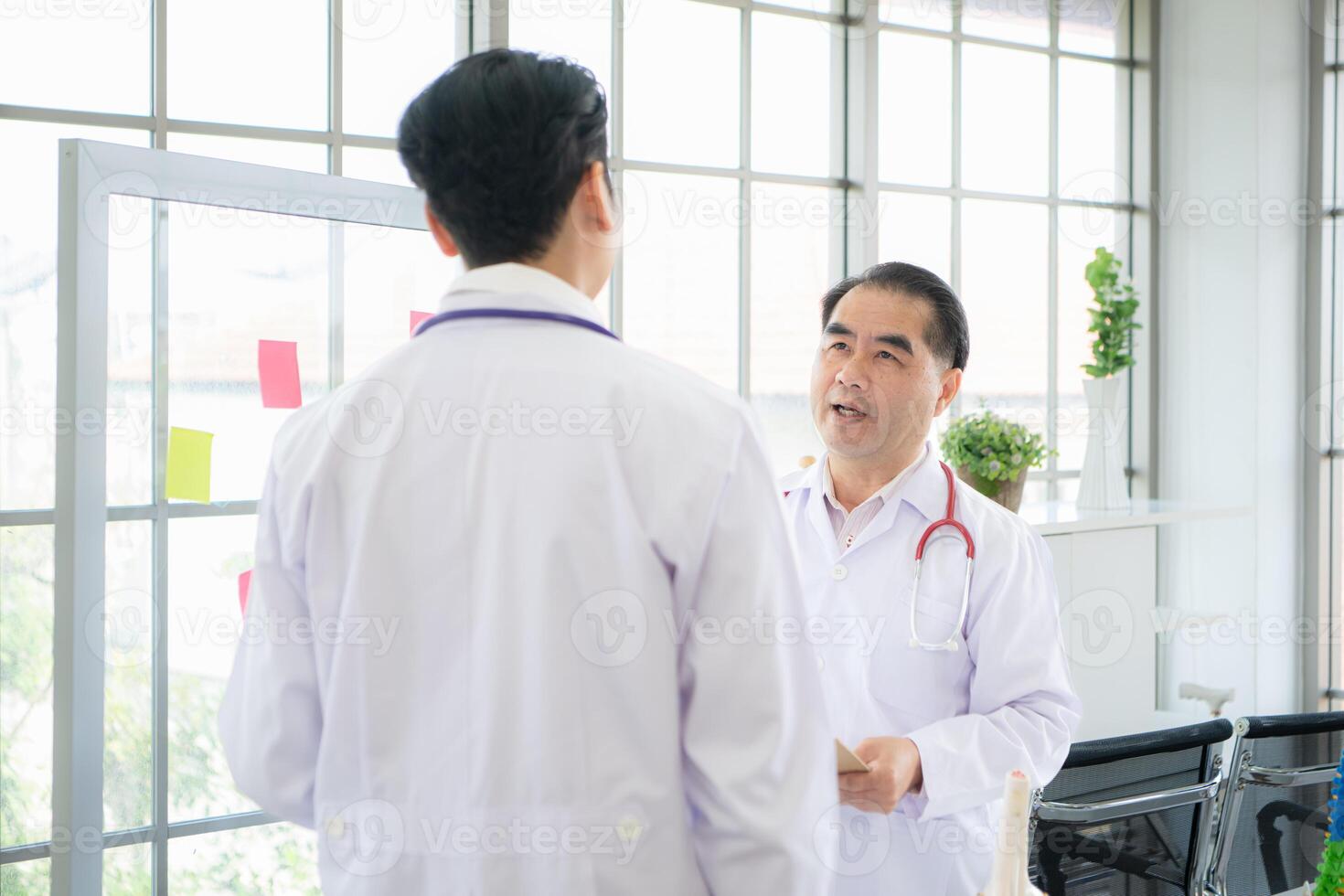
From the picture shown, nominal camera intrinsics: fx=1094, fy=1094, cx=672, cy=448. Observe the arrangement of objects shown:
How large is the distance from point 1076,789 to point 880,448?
725 millimetres

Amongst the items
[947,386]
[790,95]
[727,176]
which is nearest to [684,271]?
[727,176]

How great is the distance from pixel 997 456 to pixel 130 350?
2.31 meters

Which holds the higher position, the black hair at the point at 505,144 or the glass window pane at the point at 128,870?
the black hair at the point at 505,144

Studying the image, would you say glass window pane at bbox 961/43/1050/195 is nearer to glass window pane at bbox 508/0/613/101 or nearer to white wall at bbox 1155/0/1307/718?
white wall at bbox 1155/0/1307/718

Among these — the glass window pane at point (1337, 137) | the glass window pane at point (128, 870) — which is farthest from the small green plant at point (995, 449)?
the glass window pane at point (128, 870)

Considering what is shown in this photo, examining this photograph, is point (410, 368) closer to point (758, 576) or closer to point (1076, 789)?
point (758, 576)

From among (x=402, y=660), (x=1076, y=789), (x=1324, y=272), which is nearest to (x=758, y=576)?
(x=402, y=660)

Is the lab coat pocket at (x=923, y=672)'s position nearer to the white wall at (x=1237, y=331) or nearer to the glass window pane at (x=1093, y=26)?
the white wall at (x=1237, y=331)

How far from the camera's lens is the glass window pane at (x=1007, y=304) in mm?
4070

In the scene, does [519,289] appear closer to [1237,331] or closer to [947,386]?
[947,386]

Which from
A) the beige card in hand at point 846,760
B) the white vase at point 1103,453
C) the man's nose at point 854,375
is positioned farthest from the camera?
the white vase at point 1103,453

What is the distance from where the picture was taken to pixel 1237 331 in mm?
4098

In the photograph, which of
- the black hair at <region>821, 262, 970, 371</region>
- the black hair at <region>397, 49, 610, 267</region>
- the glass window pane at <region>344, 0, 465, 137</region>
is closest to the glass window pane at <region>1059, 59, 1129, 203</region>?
the glass window pane at <region>344, 0, 465, 137</region>

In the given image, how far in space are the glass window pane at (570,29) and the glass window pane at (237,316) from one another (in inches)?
47.3
